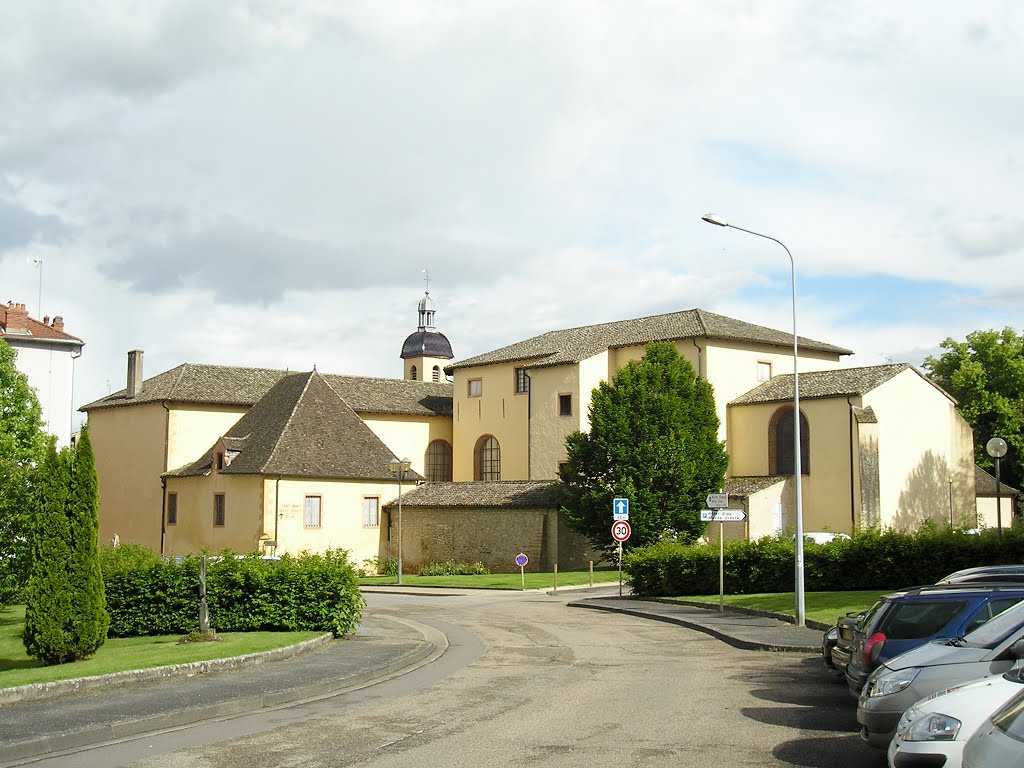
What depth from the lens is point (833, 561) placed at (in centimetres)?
3031

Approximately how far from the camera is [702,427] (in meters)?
48.3

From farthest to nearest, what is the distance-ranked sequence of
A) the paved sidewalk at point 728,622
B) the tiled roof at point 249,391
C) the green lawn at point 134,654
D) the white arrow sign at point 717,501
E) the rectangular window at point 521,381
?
1. the rectangular window at point 521,381
2. the tiled roof at point 249,391
3. the white arrow sign at point 717,501
4. the paved sidewalk at point 728,622
5. the green lawn at point 134,654

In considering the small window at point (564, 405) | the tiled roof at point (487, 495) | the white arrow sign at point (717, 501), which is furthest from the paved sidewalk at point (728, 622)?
the small window at point (564, 405)

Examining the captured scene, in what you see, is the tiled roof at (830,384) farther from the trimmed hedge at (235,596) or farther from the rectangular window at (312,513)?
the trimmed hedge at (235,596)

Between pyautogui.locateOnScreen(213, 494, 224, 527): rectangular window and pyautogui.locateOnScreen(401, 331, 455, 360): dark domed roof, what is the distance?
1943 inches

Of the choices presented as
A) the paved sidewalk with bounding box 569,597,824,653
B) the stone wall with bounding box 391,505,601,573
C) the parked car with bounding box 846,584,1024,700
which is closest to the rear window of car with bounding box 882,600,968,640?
the parked car with bounding box 846,584,1024,700

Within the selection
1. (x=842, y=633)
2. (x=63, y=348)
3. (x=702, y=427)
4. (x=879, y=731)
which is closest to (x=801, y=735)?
(x=879, y=731)

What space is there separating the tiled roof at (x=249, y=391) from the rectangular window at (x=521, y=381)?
645 centimetres

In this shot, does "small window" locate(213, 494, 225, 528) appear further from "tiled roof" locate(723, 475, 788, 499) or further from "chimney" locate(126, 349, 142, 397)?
"tiled roof" locate(723, 475, 788, 499)

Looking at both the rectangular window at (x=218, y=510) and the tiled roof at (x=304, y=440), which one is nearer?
the tiled roof at (x=304, y=440)

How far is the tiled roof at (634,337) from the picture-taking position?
182 ft

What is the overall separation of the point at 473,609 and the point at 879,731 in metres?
22.3

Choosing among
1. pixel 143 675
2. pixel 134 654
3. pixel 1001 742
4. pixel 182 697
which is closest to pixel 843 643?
pixel 182 697

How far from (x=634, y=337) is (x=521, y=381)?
7517 mm
